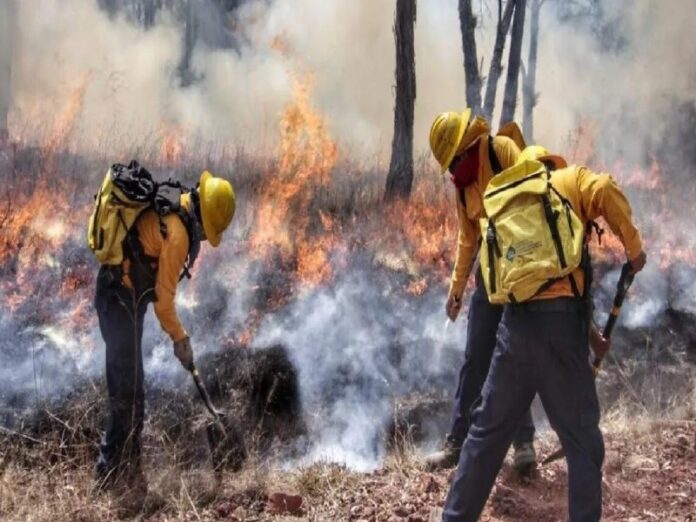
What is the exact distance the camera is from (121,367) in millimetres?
4121

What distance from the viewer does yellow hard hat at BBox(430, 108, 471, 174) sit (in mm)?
3807

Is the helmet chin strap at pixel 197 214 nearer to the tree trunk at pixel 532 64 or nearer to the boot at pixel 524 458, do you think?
the boot at pixel 524 458

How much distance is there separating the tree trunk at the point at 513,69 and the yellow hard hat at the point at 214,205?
877 cm

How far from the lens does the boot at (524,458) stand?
13.1ft

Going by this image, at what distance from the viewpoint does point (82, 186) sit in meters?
9.52

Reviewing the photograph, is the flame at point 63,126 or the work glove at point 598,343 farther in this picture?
the flame at point 63,126

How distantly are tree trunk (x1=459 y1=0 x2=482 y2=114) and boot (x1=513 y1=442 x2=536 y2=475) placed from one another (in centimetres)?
780

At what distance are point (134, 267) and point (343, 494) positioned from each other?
1.69 meters

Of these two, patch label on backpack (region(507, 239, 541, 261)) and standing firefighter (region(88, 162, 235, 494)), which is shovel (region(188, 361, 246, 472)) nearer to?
standing firefighter (region(88, 162, 235, 494))

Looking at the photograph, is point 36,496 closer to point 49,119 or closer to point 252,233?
point 252,233

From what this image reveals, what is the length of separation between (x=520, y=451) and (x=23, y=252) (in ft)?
19.1

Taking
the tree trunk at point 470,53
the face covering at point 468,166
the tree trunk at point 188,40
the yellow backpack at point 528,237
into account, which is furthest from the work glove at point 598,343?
the tree trunk at point 188,40

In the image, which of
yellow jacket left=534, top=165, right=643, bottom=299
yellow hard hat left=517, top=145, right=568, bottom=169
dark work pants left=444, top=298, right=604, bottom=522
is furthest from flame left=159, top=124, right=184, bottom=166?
dark work pants left=444, top=298, right=604, bottom=522

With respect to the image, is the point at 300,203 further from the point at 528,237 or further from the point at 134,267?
the point at 528,237
